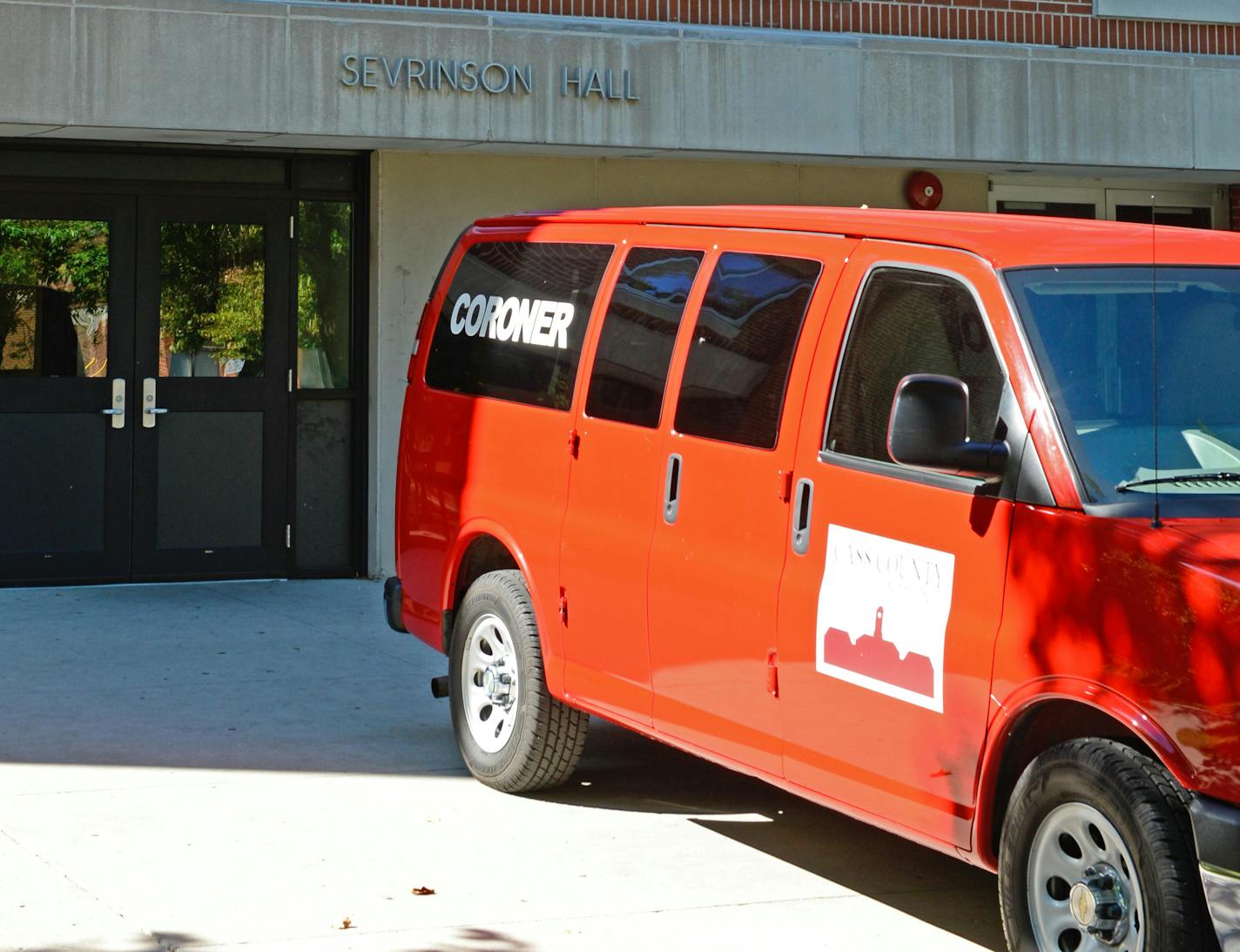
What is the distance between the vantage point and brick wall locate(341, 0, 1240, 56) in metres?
13.5

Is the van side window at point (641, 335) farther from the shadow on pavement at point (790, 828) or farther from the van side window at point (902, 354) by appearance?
the shadow on pavement at point (790, 828)

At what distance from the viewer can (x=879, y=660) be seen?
538 centimetres

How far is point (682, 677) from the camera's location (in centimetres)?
629

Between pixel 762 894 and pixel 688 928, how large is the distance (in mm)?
445

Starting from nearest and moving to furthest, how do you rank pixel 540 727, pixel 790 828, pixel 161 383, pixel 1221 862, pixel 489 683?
pixel 1221 862 < pixel 790 828 < pixel 540 727 < pixel 489 683 < pixel 161 383

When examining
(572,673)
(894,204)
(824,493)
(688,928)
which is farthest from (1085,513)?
(894,204)

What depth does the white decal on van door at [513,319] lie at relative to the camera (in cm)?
728

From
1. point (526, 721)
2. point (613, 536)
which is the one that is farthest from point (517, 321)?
point (526, 721)

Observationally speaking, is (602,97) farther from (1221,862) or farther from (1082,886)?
(1221,862)

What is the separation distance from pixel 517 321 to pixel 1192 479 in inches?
129

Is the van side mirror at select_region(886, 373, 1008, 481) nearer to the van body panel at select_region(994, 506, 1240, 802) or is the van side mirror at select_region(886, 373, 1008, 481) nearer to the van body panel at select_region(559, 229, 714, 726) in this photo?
the van body panel at select_region(994, 506, 1240, 802)

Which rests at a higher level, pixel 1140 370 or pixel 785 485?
pixel 1140 370

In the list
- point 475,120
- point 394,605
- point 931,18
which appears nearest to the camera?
point 394,605

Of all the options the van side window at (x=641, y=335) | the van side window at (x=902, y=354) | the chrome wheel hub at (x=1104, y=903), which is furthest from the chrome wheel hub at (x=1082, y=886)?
the van side window at (x=641, y=335)
